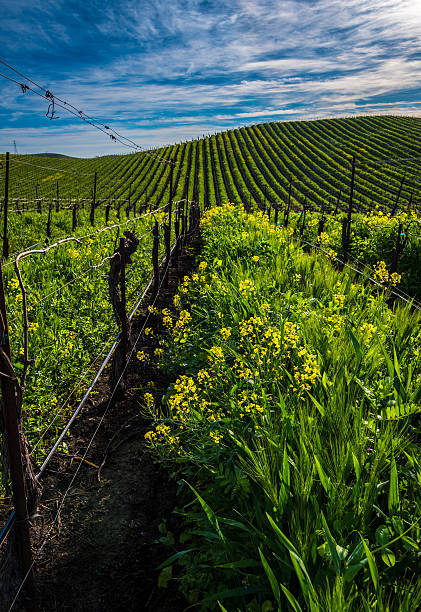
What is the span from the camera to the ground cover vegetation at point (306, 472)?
166 centimetres

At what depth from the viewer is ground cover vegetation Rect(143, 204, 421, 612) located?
5.45 ft

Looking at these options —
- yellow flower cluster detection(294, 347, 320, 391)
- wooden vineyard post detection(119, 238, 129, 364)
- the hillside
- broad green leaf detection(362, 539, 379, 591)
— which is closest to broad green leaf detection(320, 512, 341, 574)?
broad green leaf detection(362, 539, 379, 591)

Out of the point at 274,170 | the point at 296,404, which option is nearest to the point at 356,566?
the point at 296,404

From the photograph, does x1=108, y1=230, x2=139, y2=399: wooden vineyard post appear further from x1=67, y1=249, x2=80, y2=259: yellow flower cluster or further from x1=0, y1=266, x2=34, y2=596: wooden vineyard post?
x1=67, y1=249, x2=80, y2=259: yellow flower cluster

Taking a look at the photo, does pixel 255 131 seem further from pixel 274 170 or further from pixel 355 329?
pixel 355 329

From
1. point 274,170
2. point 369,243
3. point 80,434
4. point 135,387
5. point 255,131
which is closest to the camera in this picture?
point 80,434

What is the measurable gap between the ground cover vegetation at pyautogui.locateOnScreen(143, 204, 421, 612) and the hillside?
33155mm

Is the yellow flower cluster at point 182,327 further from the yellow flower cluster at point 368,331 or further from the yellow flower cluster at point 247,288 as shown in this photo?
the yellow flower cluster at point 368,331

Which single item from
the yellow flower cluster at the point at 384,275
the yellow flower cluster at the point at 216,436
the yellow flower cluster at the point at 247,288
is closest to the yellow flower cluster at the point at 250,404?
the yellow flower cluster at the point at 216,436

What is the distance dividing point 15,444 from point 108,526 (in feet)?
4.72

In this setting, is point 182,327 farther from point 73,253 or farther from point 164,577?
point 73,253

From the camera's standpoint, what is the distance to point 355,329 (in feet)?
12.7

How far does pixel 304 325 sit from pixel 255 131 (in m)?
89.8

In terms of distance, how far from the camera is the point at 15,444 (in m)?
2.16
